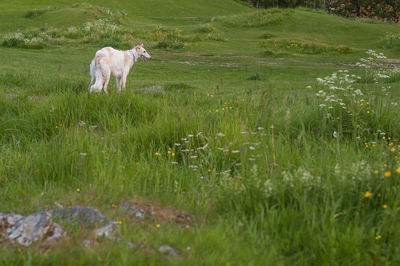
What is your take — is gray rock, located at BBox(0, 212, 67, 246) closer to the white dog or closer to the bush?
the white dog

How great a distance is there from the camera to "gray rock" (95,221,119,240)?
280cm

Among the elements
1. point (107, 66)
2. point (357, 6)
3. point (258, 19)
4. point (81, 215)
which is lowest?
point (81, 215)

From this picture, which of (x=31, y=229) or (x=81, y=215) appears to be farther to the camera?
(x=81, y=215)

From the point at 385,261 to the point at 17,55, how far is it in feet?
67.8

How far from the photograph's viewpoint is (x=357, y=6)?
76.4 metres

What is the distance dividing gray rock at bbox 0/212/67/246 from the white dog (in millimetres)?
6433

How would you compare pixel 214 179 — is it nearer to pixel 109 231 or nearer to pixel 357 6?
pixel 109 231

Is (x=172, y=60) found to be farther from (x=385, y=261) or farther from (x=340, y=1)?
(x=340, y=1)

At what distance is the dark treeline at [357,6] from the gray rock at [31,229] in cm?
7027

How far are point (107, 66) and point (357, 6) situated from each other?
253 ft

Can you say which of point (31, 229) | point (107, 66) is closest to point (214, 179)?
point (31, 229)

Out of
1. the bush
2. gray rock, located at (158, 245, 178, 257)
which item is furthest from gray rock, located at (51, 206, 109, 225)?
the bush

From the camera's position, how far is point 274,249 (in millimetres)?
2791

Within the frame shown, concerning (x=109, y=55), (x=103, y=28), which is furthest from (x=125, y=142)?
(x=103, y=28)
